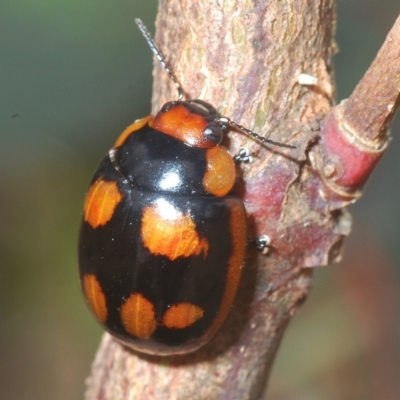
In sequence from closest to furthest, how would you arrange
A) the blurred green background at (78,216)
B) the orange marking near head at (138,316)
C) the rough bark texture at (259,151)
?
the rough bark texture at (259,151) → the orange marking near head at (138,316) → the blurred green background at (78,216)

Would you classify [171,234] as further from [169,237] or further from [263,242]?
[263,242]

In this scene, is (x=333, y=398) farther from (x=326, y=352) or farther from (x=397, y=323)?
(x=397, y=323)

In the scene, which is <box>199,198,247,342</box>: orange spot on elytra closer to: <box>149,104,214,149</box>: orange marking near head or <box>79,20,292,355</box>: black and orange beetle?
<box>79,20,292,355</box>: black and orange beetle

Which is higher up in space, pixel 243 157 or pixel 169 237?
pixel 243 157

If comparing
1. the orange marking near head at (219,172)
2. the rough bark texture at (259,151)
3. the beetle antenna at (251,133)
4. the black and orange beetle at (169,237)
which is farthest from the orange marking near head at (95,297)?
the beetle antenna at (251,133)

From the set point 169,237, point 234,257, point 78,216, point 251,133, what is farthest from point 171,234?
point 78,216

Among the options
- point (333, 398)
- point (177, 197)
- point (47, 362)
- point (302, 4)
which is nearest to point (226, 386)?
point (177, 197)

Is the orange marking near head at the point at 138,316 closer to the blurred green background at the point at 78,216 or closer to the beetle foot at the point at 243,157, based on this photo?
the beetle foot at the point at 243,157
